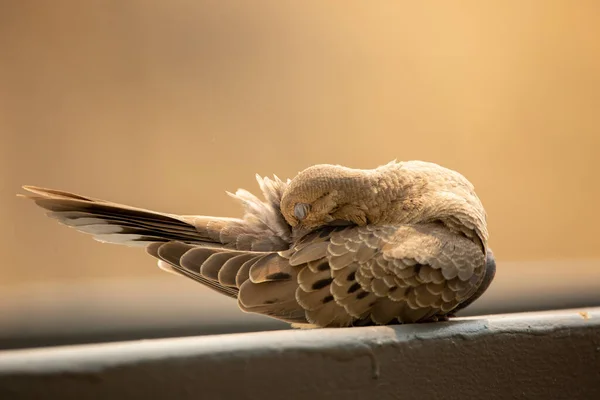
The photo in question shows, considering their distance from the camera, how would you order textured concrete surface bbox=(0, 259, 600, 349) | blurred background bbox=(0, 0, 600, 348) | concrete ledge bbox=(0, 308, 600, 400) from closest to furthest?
concrete ledge bbox=(0, 308, 600, 400), textured concrete surface bbox=(0, 259, 600, 349), blurred background bbox=(0, 0, 600, 348)

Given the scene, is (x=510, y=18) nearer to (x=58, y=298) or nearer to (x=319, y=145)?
(x=319, y=145)

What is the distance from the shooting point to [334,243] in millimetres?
1133

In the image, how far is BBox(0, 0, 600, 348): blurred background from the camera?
2.14m

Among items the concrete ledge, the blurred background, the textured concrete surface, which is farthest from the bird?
the blurred background

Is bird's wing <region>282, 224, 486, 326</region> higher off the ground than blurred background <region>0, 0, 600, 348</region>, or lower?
lower

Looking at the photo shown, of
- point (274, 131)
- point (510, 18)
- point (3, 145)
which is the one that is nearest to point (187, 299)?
point (274, 131)

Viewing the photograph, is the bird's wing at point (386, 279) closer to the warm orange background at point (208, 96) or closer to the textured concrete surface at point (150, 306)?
the textured concrete surface at point (150, 306)

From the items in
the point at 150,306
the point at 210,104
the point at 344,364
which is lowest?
the point at 344,364

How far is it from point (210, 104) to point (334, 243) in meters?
1.19

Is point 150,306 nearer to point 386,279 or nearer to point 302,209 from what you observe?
point 302,209

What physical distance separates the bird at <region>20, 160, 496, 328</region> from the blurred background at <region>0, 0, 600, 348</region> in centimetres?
77

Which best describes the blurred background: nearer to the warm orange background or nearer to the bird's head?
the warm orange background

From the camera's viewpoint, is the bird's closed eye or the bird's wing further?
the bird's closed eye

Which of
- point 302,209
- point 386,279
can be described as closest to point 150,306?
point 302,209
